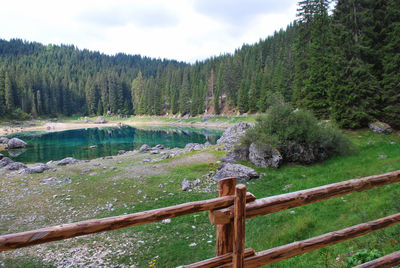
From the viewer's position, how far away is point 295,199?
3.47 metres

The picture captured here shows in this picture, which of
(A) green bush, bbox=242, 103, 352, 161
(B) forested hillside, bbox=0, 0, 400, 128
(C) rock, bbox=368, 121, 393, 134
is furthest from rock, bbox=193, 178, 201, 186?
(C) rock, bbox=368, 121, 393, 134

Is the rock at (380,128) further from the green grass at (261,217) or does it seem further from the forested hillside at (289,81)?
the green grass at (261,217)

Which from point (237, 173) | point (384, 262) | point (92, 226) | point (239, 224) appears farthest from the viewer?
point (237, 173)

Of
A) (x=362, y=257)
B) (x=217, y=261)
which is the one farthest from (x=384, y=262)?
(x=217, y=261)

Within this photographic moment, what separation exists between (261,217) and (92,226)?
8988 mm

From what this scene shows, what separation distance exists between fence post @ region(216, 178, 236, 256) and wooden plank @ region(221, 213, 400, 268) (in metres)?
0.23

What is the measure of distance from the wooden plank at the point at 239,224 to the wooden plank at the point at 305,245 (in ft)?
0.54

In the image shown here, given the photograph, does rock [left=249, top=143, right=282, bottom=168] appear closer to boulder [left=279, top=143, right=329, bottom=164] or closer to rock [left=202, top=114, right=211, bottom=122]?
boulder [left=279, top=143, right=329, bottom=164]

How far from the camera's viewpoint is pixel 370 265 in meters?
3.74

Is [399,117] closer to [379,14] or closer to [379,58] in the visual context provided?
[379,58]

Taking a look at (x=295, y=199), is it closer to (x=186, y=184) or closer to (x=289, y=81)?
(x=186, y=184)

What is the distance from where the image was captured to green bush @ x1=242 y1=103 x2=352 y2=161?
17.7 m

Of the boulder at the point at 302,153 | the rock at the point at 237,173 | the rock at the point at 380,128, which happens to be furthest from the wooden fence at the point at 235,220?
the rock at the point at 380,128

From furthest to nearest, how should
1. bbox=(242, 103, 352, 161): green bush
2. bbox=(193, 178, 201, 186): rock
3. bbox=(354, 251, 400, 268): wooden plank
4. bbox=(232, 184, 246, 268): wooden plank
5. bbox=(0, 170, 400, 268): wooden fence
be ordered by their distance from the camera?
bbox=(242, 103, 352, 161): green bush < bbox=(193, 178, 201, 186): rock < bbox=(354, 251, 400, 268): wooden plank < bbox=(232, 184, 246, 268): wooden plank < bbox=(0, 170, 400, 268): wooden fence
